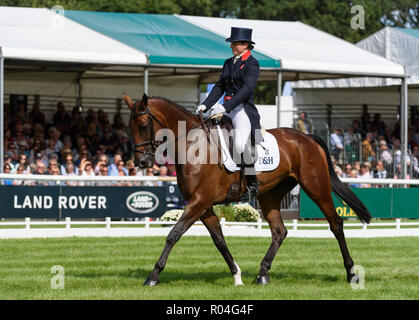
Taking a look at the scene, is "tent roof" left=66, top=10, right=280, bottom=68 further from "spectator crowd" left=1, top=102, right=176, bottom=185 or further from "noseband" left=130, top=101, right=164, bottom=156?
"noseband" left=130, top=101, right=164, bottom=156

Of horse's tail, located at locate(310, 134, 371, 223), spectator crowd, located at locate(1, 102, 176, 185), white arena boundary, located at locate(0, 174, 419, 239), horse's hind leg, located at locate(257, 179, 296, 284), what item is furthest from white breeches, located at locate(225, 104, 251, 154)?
spectator crowd, located at locate(1, 102, 176, 185)

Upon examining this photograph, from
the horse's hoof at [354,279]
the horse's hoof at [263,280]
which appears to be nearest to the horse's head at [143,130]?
the horse's hoof at [263,280]

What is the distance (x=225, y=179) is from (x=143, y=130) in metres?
1.15

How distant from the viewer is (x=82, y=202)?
15.7 m

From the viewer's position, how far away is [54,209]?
15430mm

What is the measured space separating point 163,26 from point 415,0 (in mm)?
40402

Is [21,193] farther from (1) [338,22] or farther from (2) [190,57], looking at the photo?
(1) [338,22]

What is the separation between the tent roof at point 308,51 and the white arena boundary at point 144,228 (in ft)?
18.7

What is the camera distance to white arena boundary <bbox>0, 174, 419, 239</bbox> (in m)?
15.2

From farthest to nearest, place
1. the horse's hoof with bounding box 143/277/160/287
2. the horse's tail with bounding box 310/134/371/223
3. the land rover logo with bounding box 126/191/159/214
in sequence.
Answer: the land rover logo with bounding box 126/191/159/214, the horse's tail with bounding box 310/134/371/223, the horse's hoof with bounding box 143/277/160/287

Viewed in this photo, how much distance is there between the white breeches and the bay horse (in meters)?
0.33

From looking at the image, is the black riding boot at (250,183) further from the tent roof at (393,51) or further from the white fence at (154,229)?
the tent roof at (393,51)

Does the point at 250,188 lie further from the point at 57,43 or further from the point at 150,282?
the point at 57,43

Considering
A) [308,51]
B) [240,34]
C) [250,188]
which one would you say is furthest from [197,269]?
[308,51]
